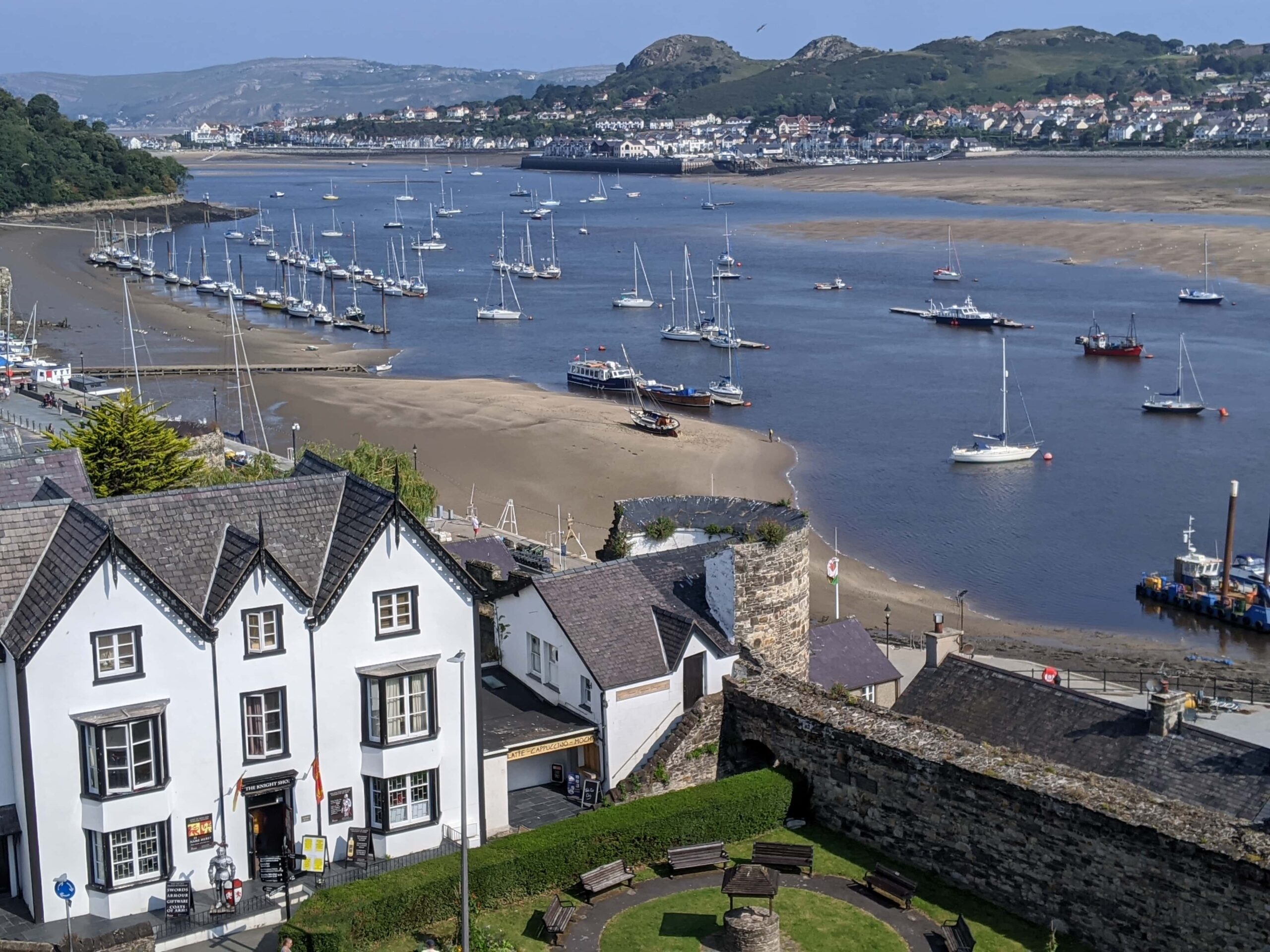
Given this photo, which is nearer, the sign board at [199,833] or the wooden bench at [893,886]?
the wooden bench at [893,886]

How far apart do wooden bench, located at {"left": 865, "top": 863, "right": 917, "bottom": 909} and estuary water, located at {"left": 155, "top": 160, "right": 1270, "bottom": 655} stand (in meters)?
29.0

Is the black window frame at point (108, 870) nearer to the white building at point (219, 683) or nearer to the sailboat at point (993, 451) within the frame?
the white building at point (219, 683)

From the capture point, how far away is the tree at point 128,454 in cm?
3588

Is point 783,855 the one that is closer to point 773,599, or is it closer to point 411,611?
point 773,599

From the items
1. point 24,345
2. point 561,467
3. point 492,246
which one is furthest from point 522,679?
point 492,246

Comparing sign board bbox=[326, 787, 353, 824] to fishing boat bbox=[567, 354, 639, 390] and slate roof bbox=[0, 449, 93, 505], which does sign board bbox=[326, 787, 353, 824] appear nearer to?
slate roof bbox=[0, 449, 93, 505]

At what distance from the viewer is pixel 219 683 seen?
21.1 meters

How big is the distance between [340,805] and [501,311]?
9492 cm

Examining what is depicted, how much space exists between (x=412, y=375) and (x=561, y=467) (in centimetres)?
2783

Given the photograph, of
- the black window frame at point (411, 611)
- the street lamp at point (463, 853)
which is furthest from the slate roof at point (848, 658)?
the street lamp at point (463, 853)

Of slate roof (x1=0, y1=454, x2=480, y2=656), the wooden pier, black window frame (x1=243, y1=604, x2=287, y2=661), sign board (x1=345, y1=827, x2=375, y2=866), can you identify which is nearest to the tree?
slate roof (x1=0, y1=454, x2=480, y2=656)

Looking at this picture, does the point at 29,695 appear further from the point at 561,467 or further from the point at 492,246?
the point at 492,246

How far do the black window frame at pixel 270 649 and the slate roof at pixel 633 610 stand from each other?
5.00m

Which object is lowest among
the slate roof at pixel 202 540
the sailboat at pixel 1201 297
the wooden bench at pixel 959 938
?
the sailboat at pixel 1201 297
